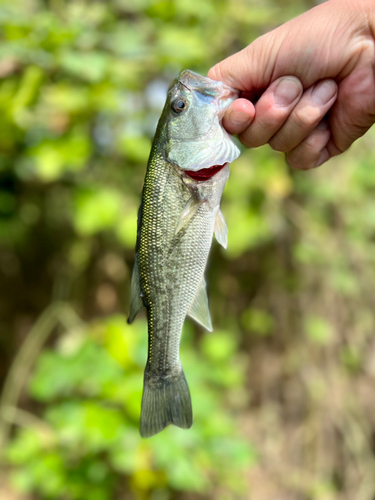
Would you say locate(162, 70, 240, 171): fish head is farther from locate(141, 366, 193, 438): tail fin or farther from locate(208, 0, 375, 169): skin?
locate(141, 366, 193, 438): tail fin

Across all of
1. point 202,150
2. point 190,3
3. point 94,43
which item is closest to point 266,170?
point 190,3

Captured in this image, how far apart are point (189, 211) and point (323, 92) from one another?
1.86ft

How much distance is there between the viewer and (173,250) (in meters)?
1.14

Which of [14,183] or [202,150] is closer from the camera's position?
[202,150]

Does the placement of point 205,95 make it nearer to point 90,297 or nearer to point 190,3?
point 190,3

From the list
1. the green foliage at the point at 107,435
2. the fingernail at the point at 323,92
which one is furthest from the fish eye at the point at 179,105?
the green foliage at the point at 107,435

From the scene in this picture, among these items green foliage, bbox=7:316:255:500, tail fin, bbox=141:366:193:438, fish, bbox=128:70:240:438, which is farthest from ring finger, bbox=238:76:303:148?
A: green foliage, bbox=7:316:255:500

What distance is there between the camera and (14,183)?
9.93 feet

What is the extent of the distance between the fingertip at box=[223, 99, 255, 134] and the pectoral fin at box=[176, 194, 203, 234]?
0.27 metres

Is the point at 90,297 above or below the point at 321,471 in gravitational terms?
above

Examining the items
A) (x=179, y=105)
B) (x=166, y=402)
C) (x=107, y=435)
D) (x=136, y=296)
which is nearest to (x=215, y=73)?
(x=179, y=105)

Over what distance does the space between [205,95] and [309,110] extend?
324mm

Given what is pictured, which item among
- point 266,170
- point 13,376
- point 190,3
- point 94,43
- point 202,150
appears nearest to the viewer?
point 202,150

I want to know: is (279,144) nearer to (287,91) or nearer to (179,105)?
(287,91)
